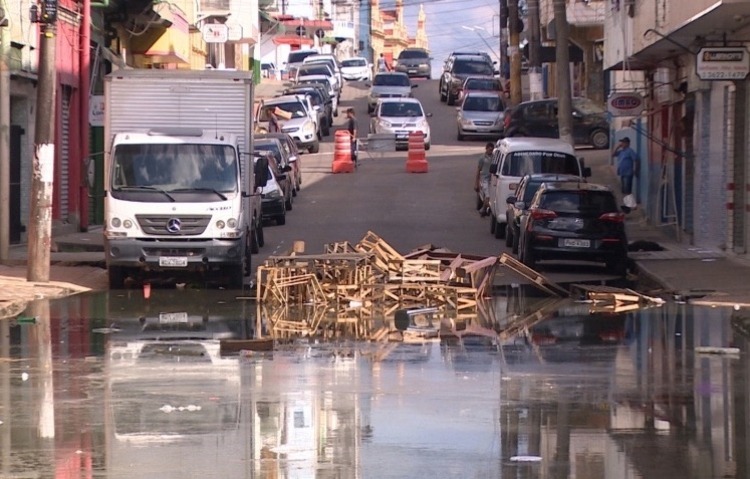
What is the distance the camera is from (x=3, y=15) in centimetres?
2466

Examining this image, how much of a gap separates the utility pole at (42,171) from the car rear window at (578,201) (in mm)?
8921

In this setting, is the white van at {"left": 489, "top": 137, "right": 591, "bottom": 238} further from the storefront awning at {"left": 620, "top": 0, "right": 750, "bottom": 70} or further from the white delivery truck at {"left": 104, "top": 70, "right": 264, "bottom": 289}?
the white delivery truck at {"left": 104, "top": 70, "right": 264, "bottom": 289}

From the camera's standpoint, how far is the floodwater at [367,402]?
28.5ft

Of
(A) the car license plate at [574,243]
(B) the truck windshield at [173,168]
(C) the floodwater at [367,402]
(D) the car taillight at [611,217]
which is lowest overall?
(C) the floodwater at [367,402]

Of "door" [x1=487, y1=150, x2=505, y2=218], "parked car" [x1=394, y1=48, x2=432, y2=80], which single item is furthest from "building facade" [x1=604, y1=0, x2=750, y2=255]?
"parked car" [x1=394, y1=48, x2=432, y2=80]

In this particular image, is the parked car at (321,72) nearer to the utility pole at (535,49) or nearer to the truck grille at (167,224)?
the utility pole at (535,49)

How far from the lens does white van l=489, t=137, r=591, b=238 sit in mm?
29578

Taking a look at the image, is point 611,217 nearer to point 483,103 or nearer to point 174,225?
point 174,225

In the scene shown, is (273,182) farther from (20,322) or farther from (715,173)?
(20,322)

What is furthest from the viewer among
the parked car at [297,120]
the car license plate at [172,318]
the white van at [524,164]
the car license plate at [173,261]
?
the parked car at [297,120]

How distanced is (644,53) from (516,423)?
2114 cm

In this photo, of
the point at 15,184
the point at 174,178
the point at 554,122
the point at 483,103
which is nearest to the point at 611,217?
the point at 174,178

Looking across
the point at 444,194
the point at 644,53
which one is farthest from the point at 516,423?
the point at 444,194

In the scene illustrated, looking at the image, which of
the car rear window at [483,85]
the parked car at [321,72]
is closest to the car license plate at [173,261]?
the car rear window at [483,85]
